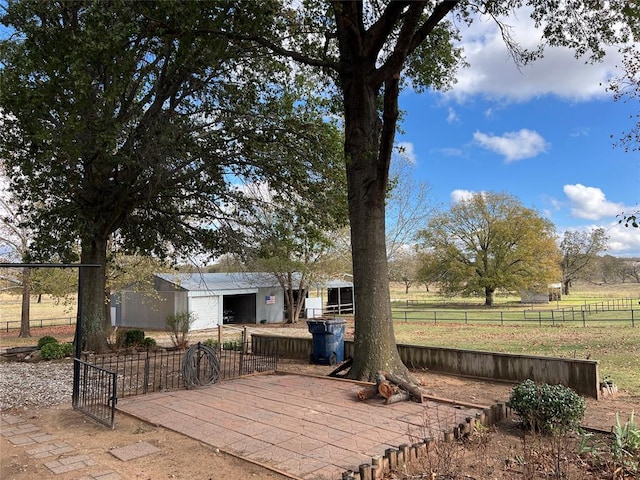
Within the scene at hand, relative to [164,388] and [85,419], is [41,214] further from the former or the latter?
[85,419]

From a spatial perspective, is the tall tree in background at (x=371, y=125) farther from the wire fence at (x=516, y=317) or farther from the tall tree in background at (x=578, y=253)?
the tall tree in background at (x=578, y=253)

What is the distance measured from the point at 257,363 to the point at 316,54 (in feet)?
23.9

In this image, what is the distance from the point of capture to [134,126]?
1130 cm

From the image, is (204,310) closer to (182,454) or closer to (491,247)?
(182,454)

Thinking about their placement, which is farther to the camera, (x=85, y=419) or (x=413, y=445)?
(x=85, y=419)

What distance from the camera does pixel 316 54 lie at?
10430 mm

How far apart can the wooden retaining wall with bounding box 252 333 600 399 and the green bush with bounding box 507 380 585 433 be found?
269 cm

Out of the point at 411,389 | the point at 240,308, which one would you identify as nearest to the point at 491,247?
the point at 240,308

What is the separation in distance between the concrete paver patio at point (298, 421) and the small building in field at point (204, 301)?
18.5 metres

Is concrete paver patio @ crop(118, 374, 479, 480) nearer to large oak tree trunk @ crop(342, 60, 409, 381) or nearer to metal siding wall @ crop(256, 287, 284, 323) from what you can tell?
large oak tree trunk @ crop(342, 60, 409, 381)

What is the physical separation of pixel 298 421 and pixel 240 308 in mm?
27774

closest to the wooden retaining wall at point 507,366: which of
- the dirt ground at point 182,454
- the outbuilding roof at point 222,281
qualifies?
the dirt ground at point 182,454

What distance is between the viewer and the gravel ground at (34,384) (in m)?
7.31

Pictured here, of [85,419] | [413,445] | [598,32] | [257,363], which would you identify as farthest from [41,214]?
[598,32]
